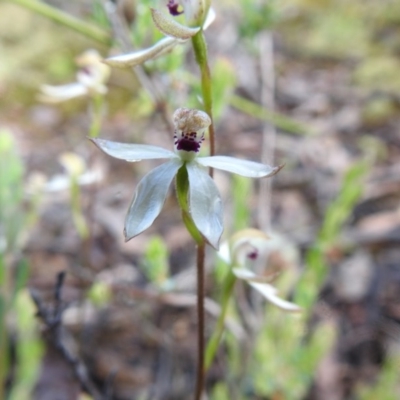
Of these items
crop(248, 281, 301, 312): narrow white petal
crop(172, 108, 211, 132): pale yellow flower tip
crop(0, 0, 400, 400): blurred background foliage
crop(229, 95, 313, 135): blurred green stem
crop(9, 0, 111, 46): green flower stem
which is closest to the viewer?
crop(172, 108, 211, 132): pale yellow flower tip

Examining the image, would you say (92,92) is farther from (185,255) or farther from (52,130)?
(52,130)

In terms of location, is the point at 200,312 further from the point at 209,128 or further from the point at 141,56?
the point at 141,56

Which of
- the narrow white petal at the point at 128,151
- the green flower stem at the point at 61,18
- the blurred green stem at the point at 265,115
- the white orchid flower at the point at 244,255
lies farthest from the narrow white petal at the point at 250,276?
the blurred green stem at the point at 265,115

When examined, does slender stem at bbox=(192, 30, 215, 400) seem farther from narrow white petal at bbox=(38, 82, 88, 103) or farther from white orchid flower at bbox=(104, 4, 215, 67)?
narrow white petal at bbox=(38, 82, 88, 103)

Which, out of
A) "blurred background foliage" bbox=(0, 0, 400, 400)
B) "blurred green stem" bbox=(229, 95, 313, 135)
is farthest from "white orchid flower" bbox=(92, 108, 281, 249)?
"blurred green stem" bbox=(229, 95, 313, 135)

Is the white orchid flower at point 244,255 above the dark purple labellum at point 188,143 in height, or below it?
below

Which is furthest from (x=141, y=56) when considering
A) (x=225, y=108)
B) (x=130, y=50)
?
(x=225, y=108)

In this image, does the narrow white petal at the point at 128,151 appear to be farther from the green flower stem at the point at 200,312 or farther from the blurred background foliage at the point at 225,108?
the blurred background foliage at the point at 225,108
